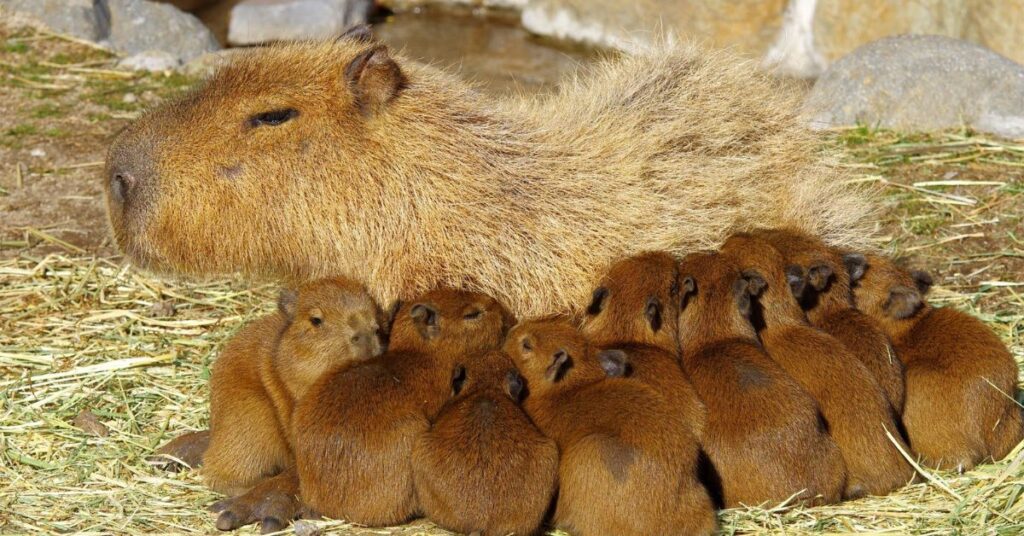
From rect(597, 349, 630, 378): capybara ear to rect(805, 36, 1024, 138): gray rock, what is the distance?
14.0ft

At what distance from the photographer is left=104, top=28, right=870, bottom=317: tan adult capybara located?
5.06m

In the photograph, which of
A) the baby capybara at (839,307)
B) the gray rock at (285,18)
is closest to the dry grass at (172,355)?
the baby capybara at (839,307)

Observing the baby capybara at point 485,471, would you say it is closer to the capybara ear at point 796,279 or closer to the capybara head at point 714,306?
the capybara head at point 714,306

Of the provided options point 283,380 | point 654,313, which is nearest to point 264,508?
point 283,380

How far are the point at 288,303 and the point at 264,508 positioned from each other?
84 cm

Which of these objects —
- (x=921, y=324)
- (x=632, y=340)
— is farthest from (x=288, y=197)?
(x=921, y=324)

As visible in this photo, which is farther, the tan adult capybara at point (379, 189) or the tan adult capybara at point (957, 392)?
the tan adult capybara at point (379, 189)

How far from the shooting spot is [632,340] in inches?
186

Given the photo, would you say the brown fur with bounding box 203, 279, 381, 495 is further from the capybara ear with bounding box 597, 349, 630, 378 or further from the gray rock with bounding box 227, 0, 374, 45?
the gray rock with bounding box 227, 0, 374, 45

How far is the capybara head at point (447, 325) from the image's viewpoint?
4.58m

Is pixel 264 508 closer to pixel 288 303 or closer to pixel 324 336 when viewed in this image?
pixel 324 336

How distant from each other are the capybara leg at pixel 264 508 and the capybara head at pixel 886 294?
2.44 metres

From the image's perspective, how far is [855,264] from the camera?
5.09m

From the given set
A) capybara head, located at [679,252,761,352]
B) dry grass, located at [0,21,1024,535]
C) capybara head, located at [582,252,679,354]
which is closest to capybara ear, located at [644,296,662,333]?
capybara head, located at [582,252,679,354]
